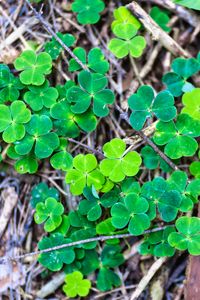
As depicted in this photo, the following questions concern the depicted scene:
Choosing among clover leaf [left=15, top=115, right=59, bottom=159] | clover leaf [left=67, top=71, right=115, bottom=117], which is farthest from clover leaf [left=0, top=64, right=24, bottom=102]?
clover leaf [left=67, top=71, right=115, bottom=117]

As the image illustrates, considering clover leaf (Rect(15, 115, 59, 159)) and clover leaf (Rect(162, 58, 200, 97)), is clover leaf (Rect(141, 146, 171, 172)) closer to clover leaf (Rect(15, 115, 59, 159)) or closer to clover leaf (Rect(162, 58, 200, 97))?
clover leaf (Rect(162, 58, 200, 97))

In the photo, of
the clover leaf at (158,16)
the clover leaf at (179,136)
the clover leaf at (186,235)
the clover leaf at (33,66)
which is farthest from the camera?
the clover leaf at (158,16)

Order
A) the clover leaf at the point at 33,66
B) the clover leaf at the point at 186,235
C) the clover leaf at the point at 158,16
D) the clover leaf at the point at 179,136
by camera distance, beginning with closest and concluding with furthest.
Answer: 1. the clover leaf at the point at 186,235
2. the clover leaf at the point at 179,136
3. the clover leaf at the point at 33,66
4. the clover leaf at the point at 158,16

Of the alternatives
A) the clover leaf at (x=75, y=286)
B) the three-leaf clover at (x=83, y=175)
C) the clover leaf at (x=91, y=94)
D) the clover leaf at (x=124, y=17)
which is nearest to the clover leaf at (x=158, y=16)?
the clover leaf at (x=124, y=17)

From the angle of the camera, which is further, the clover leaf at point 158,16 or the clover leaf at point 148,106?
the clover leaf at point 158,16

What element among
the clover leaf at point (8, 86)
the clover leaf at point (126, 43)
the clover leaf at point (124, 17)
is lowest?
the clover leaf at point (126, 43)

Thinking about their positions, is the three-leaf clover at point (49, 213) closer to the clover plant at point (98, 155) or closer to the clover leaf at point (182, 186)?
the clover plant at point (98, 155)

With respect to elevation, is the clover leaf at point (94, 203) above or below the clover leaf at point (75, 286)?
above
